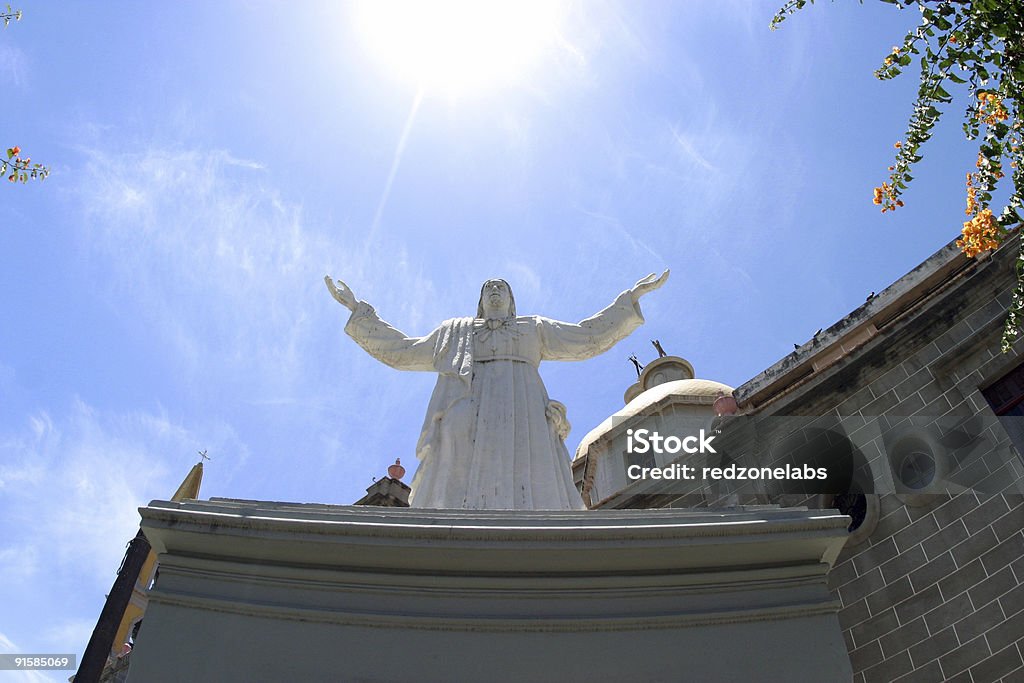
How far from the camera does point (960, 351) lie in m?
12.6

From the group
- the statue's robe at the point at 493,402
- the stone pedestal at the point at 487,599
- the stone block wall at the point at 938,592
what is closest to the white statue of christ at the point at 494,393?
the statue's robe at the point at 493,402

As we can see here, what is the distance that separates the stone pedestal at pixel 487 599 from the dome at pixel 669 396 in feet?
78.0

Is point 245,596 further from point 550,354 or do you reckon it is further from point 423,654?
point 550,354

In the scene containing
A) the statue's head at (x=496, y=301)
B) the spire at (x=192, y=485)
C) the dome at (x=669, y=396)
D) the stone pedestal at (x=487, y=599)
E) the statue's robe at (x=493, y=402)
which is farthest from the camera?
the dome at (x=669, y=396)

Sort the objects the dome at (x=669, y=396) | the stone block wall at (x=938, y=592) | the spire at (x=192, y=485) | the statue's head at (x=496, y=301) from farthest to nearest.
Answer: the dome at (x=669, y=396) < the spire at (x=192, y=485) < the stone block wall at (x=938, y=592) < the statue's head at (x=496, y=301)

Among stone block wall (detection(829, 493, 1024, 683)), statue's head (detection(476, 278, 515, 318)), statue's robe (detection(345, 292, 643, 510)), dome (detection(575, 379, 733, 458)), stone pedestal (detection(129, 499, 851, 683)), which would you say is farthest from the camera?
dome (detection(575, 379, 733, 458))

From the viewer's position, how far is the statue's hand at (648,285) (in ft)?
26.3

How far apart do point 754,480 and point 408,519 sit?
10.7m

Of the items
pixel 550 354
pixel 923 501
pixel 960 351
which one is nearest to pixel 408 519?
pixel 550 354

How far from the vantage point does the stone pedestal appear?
170 inches

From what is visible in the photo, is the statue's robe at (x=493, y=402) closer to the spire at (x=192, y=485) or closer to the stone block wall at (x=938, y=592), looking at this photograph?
the stone block wall at (x=938, y=592)

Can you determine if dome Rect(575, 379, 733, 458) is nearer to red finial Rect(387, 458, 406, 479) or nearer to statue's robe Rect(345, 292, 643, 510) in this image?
red finial Rect(387, 458, 406, 479)

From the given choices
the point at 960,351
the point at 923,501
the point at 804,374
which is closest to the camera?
the point at 923,501

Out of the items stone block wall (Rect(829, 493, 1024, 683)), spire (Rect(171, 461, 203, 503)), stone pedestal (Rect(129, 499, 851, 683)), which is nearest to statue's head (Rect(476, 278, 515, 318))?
stone pedestal (Rect(129, 499, 851, 683))
